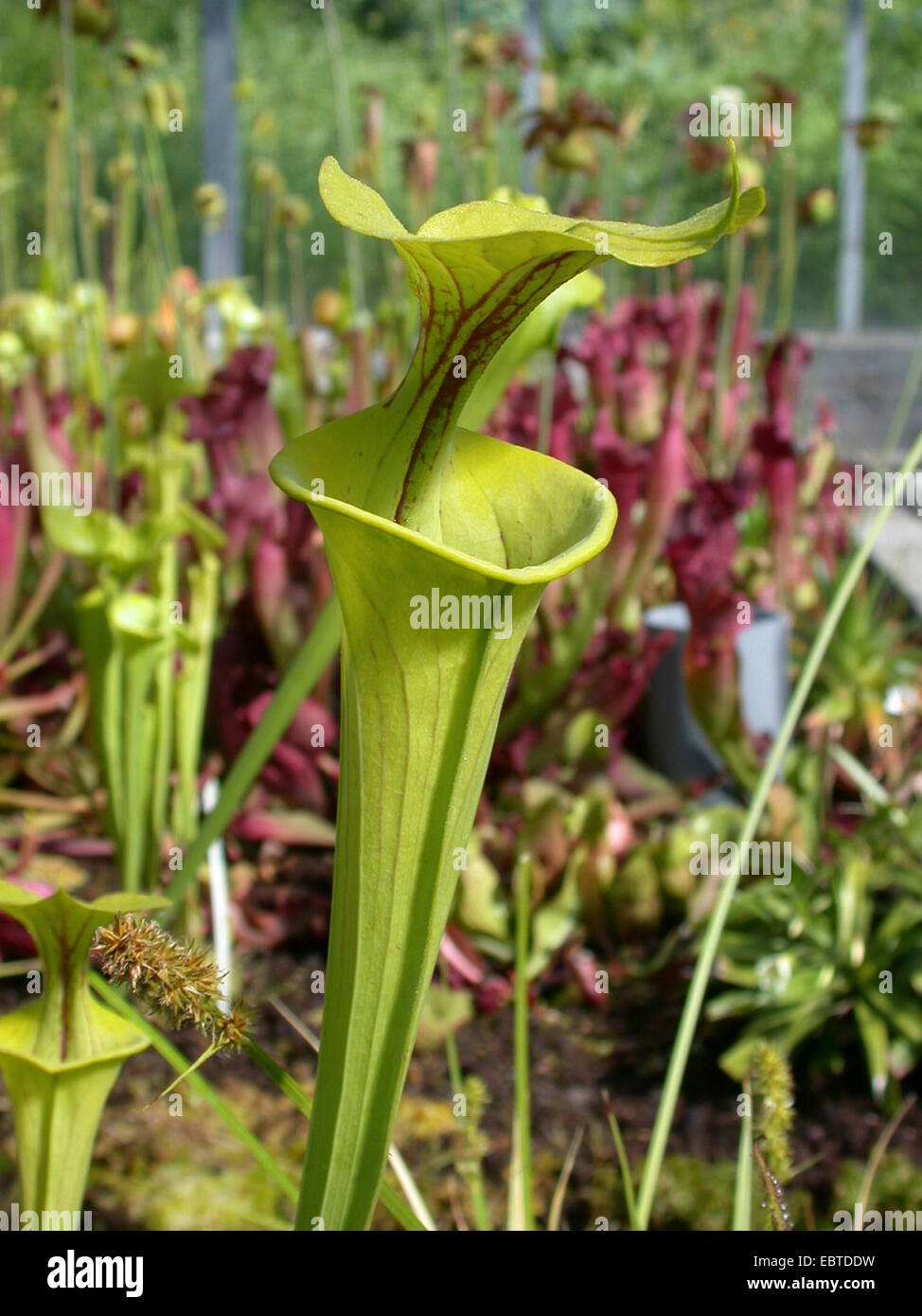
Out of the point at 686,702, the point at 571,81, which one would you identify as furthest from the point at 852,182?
the point at 686,702

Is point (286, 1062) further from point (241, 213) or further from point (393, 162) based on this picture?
point (393, 162)

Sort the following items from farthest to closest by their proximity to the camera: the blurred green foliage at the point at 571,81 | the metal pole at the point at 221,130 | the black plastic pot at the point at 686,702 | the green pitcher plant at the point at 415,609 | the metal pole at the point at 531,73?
the blurred green foliage at the point at 571,81 < the metal pole at the point at 531,73 < the metal pole at the point at 221,130 < the black plastic pot at the point at 686,702 < the green pitcher plant at the point at 415,609

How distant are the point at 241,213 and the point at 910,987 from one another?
144 inches

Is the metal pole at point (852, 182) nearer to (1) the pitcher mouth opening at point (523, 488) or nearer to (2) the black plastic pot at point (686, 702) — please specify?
(2) the black plastic pot at point (686, 702)

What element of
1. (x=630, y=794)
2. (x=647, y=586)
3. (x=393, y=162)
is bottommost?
(x=630, y=794)

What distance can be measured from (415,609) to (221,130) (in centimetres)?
374

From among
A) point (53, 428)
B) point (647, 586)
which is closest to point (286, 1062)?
point (647, 586)

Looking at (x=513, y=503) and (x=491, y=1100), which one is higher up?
(x=513, y=503)

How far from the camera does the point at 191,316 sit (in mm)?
2785

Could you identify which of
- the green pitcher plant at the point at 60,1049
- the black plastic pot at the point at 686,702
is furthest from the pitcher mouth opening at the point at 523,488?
the black plastic pot at the point at 686,702

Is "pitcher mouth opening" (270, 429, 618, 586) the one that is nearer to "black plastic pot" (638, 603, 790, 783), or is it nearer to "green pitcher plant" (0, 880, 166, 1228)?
"green pitcher plant" (0, 880, 166, 1228)

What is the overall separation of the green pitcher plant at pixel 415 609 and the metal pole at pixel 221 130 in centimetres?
346

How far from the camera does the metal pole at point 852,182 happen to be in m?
4.04

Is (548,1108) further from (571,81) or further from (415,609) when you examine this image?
(571,81)
